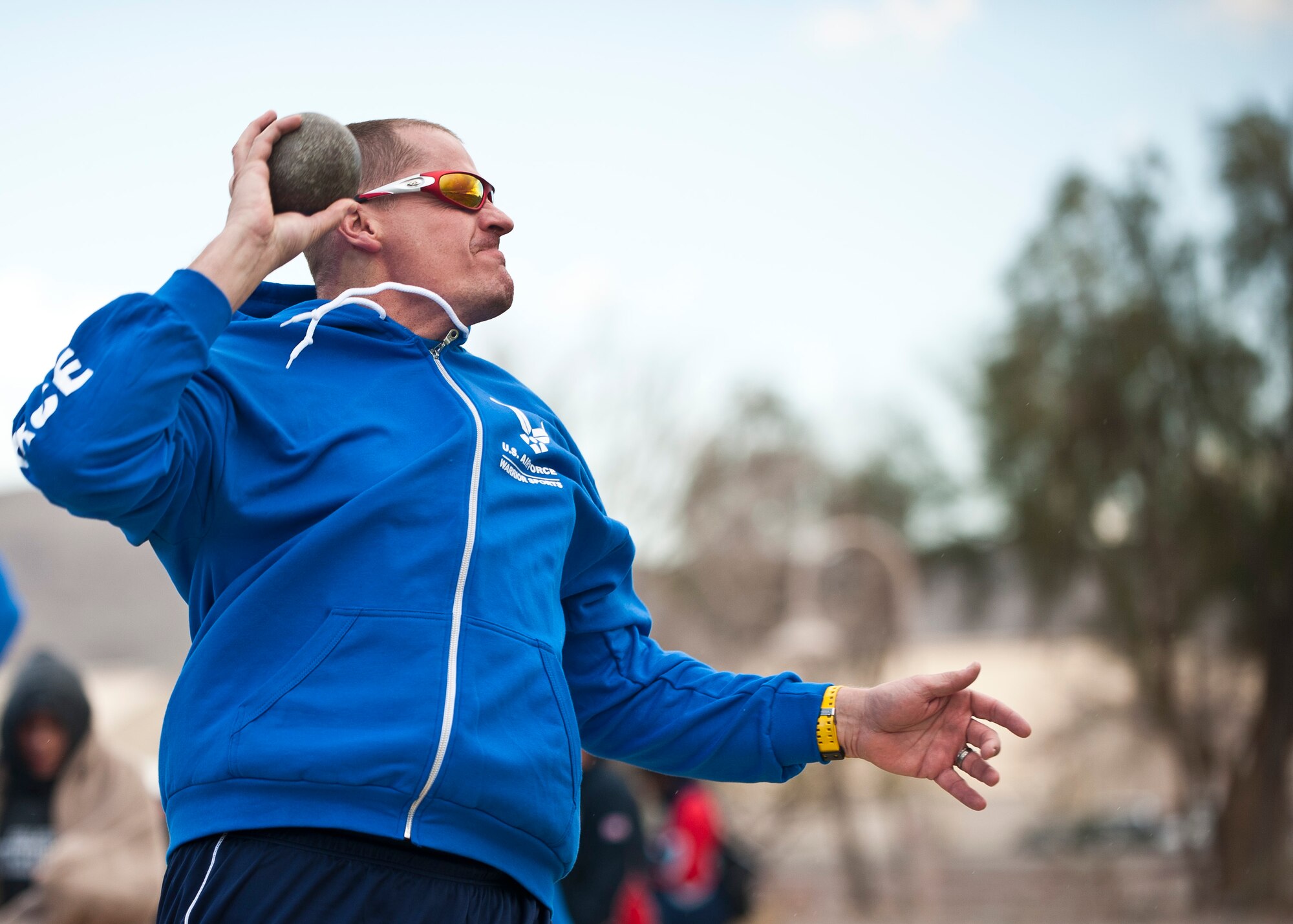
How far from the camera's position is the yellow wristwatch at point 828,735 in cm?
231

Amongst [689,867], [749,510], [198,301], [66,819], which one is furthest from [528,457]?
[749,510]

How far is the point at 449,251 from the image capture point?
239 centimetres

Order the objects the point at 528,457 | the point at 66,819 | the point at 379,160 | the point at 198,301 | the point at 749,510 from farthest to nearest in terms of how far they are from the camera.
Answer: the point at 749,510 < the point at 66,819 < the point at 379,160 < the point at 528,457 < the point at 198,301

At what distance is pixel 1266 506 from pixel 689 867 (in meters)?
11.3

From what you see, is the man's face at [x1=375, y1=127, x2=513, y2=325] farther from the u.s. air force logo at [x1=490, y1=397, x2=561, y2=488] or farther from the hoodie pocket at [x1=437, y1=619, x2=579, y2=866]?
the hoodie pocket at [x1=437, y1=619, x2=579, y2=866]

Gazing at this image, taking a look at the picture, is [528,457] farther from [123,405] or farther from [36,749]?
[36,749]

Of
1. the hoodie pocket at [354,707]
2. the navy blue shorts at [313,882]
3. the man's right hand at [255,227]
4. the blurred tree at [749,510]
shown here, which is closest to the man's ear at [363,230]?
the man's right hand at [255,227]

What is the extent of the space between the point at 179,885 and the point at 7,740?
411 centimetres

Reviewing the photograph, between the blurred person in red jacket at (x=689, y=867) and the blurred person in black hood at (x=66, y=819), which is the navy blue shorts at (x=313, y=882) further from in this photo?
the blurred person in red jacket at (x=689, y=867)

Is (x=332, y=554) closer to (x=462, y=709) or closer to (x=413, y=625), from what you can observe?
(x=413, y=625)

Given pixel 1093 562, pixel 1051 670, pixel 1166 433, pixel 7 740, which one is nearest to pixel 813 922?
pixel 1051 670

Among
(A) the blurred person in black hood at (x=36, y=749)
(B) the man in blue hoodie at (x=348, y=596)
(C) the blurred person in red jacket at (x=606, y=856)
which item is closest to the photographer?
(B) the man in blue hoodie at (x=348, y=596)

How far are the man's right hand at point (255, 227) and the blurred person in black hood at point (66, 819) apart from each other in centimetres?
319

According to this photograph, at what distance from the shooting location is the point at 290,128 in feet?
6.79
